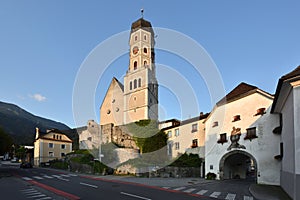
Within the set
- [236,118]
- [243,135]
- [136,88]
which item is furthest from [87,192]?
[136,88]

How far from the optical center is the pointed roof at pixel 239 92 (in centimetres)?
2586

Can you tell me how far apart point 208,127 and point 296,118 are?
16.4m

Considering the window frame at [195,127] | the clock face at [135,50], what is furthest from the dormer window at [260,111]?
the clock face at [135,50]

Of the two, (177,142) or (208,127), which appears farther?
(177,142)

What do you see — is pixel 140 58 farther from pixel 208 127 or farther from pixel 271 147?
pixel 271 147

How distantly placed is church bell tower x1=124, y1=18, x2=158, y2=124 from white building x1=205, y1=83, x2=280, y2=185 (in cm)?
2432

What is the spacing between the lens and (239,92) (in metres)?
27.9

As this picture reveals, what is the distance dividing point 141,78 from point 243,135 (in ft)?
107

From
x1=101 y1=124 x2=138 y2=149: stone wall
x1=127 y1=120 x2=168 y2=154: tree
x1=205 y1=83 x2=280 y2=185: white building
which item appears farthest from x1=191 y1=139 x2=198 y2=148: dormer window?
x1=101 y1=124 x2=138 y2=149: stone wall

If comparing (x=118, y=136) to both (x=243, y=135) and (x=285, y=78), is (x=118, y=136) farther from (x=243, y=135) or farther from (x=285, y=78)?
(x=285, y=78)

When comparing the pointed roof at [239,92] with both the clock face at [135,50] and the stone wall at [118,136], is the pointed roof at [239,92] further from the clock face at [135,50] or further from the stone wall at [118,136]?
the clock face at [135,50]

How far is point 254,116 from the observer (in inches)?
984

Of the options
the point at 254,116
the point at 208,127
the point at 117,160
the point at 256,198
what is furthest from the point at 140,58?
the point at 256,198

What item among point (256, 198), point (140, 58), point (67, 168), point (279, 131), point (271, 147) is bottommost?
point (67, 168)
